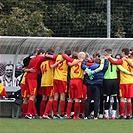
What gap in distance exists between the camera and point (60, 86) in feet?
67.8

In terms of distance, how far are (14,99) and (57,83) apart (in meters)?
1.77

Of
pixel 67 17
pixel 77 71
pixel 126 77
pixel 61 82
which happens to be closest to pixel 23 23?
pixel 67 17

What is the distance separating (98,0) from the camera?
105ft

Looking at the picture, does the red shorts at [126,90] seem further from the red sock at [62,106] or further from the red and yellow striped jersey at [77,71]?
the red sock at [62,106]

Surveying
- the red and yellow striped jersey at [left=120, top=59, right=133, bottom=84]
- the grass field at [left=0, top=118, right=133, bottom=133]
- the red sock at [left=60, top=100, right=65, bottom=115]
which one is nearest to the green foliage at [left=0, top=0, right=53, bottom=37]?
the red sock at [left=60, top=100, right=65, bottom=115]

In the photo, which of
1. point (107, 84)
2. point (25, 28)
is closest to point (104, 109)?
point (107, 84)

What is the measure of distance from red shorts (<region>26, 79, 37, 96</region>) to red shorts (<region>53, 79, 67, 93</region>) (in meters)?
0.53

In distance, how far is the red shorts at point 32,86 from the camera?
816 inches

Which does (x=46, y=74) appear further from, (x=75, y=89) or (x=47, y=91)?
(x=75, y=89)

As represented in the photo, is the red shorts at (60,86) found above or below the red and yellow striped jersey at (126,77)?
below

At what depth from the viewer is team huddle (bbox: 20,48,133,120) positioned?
20.5 meters

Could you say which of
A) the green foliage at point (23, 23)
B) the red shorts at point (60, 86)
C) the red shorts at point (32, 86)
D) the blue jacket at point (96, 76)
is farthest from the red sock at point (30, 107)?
the green foliage at point (23, 23)

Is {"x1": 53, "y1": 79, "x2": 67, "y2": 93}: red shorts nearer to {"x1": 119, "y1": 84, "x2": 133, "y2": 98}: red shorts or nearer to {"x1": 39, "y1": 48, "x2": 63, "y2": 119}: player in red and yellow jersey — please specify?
{"x1": 39, "y1": 48, "x2": 63, "y2": 119}: player in red and yellow jersey

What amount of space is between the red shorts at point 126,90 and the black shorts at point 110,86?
23cm
